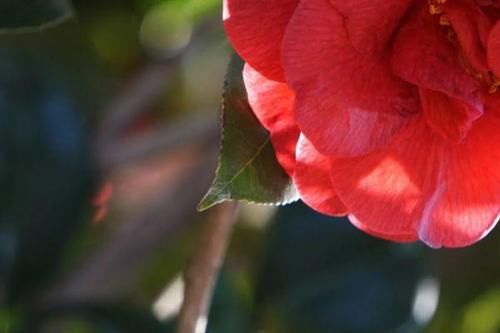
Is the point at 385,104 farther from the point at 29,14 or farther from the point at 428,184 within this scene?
the point at 29,14

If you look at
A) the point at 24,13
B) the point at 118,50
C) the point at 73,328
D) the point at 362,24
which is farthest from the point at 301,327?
the point at 362,24

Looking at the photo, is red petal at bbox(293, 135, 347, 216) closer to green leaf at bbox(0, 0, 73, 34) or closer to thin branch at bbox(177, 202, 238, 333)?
thin branch at bbox(177, 202, 238, 333)

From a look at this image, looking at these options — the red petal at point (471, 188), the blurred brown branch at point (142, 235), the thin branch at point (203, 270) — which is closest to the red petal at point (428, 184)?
the red petal at point (471, 188)

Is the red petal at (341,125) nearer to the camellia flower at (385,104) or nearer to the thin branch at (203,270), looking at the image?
the camellia flower at (385,104)

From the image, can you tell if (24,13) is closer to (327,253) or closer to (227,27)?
(227,27)

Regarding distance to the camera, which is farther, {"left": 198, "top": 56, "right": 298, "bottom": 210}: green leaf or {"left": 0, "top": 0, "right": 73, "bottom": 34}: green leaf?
{"left": 0, "top": 0, "right": 73, "bottom": 34}: green leaf

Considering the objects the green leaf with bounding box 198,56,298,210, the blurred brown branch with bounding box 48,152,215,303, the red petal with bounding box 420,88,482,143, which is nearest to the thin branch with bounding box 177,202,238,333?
the green leaf with bounding box 198,56,298,210
